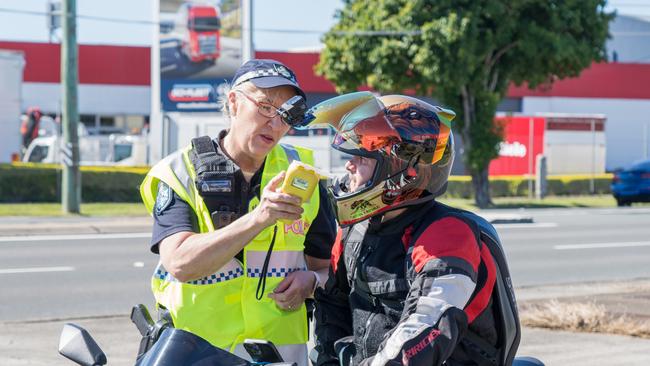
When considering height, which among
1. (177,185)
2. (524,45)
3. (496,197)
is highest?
(524,45)

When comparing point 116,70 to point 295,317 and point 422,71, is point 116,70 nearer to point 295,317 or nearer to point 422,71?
point 422,71

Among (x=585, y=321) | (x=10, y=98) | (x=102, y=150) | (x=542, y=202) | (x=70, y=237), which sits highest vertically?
(x=10, y=98)

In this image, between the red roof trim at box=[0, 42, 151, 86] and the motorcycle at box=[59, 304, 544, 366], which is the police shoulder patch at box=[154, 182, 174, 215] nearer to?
the motorcycle at box=[59, 304, 544, 366]

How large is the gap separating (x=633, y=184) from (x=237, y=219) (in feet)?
84.2

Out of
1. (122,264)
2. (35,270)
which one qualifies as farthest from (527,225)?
(35,270)

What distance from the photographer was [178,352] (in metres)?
2.82

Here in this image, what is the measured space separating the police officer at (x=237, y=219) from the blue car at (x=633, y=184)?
990 inches

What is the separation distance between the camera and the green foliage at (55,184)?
24.6m

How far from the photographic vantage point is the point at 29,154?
3284 cm

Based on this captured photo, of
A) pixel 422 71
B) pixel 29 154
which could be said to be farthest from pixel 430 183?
pixel 29 154

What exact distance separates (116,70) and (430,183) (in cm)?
4371

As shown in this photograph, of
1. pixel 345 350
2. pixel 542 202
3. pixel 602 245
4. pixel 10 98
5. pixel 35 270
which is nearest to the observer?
pixel 345 350

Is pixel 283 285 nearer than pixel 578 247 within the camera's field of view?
Yes

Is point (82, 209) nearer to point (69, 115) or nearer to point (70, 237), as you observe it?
point (69, 115)
